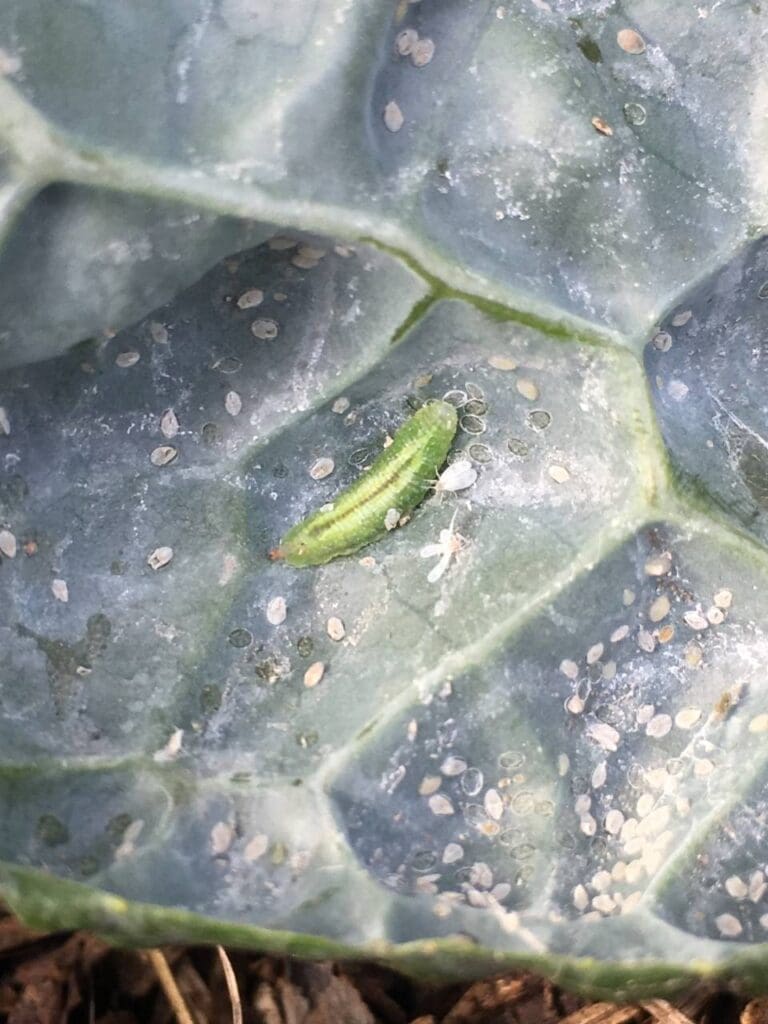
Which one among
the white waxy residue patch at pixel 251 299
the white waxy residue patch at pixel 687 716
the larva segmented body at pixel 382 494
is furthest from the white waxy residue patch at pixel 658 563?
the white waxy residue patch at pixel 251 299

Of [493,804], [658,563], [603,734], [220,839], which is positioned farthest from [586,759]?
[220,839]

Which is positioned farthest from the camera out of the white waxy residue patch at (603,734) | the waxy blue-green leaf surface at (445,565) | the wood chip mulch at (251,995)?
the wood chip mulch at (251,995)

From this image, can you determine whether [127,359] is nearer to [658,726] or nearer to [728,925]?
[658,726]

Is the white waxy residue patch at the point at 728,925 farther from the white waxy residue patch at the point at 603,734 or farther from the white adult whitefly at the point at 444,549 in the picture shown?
the white adult whitefly at the point at 444,549

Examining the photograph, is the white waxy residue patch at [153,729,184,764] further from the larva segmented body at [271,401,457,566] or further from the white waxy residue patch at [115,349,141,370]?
the white waxy residue patch at [115,349,141,370]

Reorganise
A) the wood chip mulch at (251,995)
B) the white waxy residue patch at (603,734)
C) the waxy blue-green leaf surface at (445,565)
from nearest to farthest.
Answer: the waxy blue-green leaf surface at (445,565)
the white waxy residue patch at (603,734)
the wood chip mulch at (251,995)

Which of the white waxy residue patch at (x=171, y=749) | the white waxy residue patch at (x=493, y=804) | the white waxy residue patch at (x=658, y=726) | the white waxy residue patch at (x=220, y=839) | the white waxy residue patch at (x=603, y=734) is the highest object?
the white waxy residue patch at (x=658, y=726)
